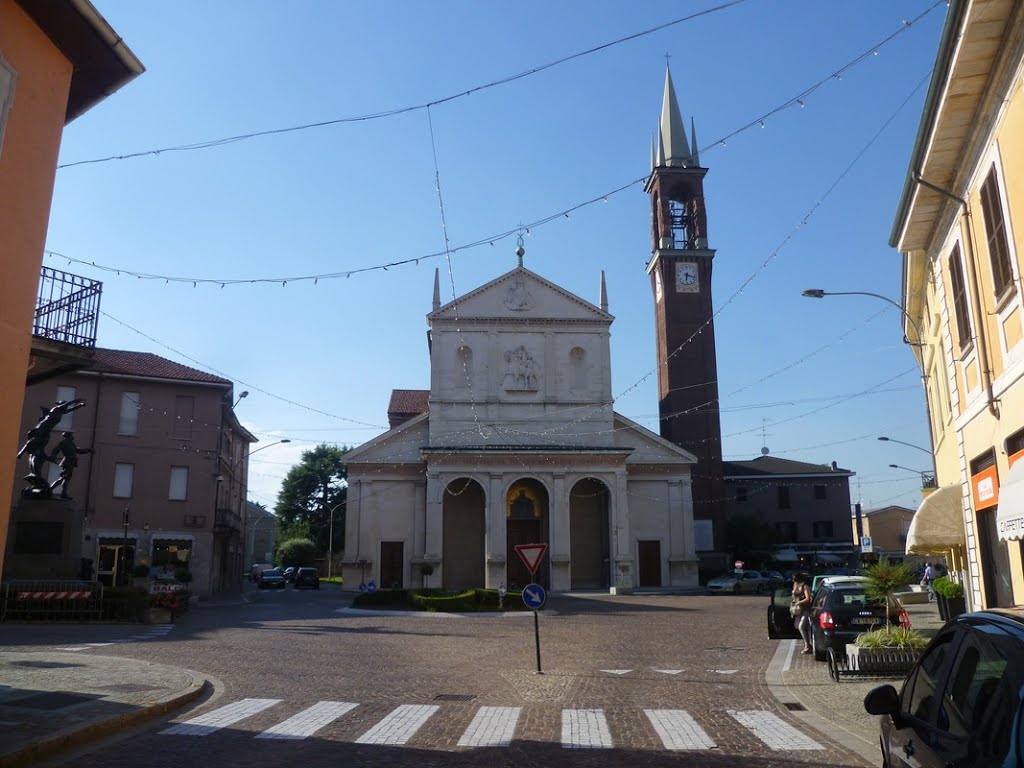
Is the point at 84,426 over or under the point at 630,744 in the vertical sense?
over

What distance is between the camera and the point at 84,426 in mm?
38062

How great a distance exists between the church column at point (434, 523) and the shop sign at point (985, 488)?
34.6 metres

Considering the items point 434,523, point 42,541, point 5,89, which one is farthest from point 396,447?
point 5,89

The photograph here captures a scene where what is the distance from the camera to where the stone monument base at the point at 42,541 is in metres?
21.3

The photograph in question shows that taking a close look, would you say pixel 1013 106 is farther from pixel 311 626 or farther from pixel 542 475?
pixel 542 475

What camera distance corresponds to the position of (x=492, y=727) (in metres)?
9.38

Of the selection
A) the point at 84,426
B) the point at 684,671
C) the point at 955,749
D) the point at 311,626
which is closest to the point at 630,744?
the point at 955,749

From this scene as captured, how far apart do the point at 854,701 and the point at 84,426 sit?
35.9m

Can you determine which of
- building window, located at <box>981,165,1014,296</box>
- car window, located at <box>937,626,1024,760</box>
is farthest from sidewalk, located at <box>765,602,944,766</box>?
building window, located at <box>981,165,1014,296</box>

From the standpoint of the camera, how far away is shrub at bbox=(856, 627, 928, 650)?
12289 millimetres

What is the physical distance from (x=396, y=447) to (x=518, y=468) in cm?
746

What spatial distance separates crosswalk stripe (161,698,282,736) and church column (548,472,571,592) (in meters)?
35.4

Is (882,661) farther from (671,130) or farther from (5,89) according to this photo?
(671,130)

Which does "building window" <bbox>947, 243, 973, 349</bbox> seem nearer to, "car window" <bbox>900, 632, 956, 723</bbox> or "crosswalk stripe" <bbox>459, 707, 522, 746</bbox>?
A: "crosswalk stripe" <bbox>459, 707, 522, 746</bbox>
